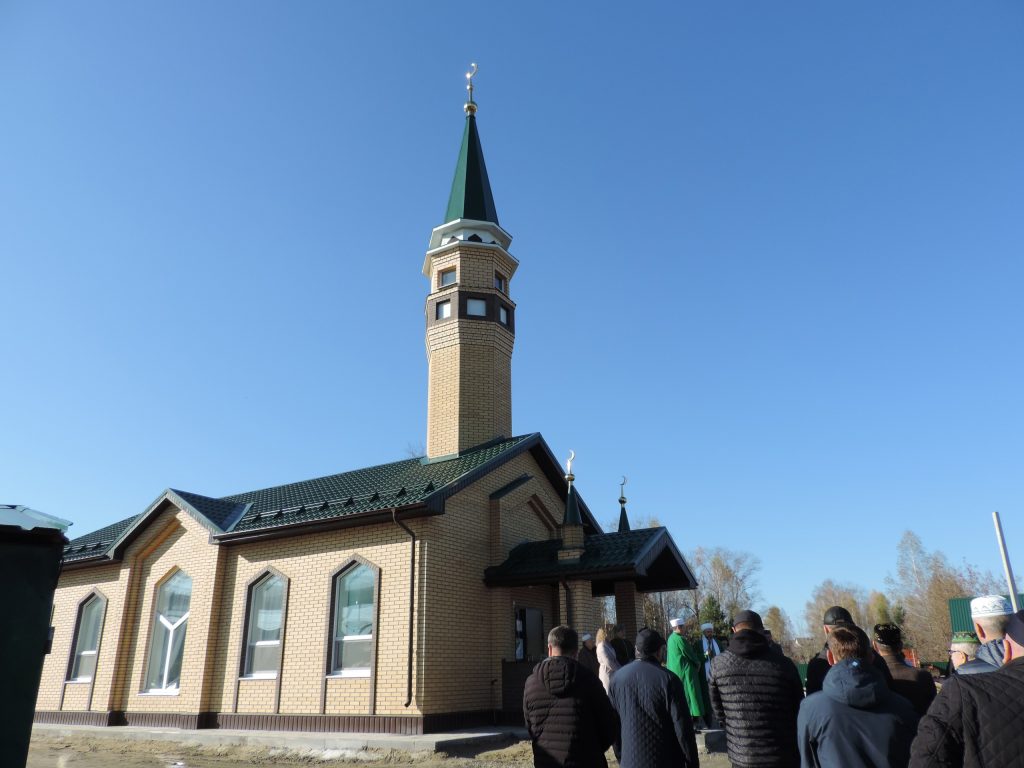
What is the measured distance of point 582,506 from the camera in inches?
622

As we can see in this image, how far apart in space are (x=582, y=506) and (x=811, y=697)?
12502mm

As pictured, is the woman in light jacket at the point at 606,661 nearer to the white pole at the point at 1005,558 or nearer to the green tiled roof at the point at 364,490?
the green tiled roof at the point at 364,490

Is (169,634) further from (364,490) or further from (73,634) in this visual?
(364,490)

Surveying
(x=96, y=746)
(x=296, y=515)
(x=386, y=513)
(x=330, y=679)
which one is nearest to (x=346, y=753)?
(x=330, y=679)

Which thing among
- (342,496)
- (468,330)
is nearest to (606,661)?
(342,496)

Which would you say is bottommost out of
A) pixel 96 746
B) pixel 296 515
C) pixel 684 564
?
pixel 96 746

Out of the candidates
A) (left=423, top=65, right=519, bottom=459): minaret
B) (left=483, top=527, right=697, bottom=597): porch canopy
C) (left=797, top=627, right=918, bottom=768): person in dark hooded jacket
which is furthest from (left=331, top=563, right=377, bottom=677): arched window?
(left=797, top=627, right=918, bottom=768): person in dark hooded jacket

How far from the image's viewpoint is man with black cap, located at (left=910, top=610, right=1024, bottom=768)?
2.23m

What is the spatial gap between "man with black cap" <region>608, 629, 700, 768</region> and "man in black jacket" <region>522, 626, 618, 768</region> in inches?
5.1

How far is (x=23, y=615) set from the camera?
4.32 meters

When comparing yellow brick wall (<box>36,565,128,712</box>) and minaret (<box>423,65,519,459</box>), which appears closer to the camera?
yellow brick wall (<box>36,565,128,712</box>)

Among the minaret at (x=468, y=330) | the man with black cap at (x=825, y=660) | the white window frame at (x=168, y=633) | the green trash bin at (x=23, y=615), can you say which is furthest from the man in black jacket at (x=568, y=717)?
the white window frame at (x=168, y=633)

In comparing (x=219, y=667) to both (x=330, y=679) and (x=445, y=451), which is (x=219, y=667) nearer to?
(x=330, y=679)

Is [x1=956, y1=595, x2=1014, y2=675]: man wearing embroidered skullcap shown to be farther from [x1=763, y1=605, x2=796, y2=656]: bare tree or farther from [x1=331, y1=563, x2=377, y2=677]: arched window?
[x1=763, y1=605, x2=796, y2=656]: bare tree
